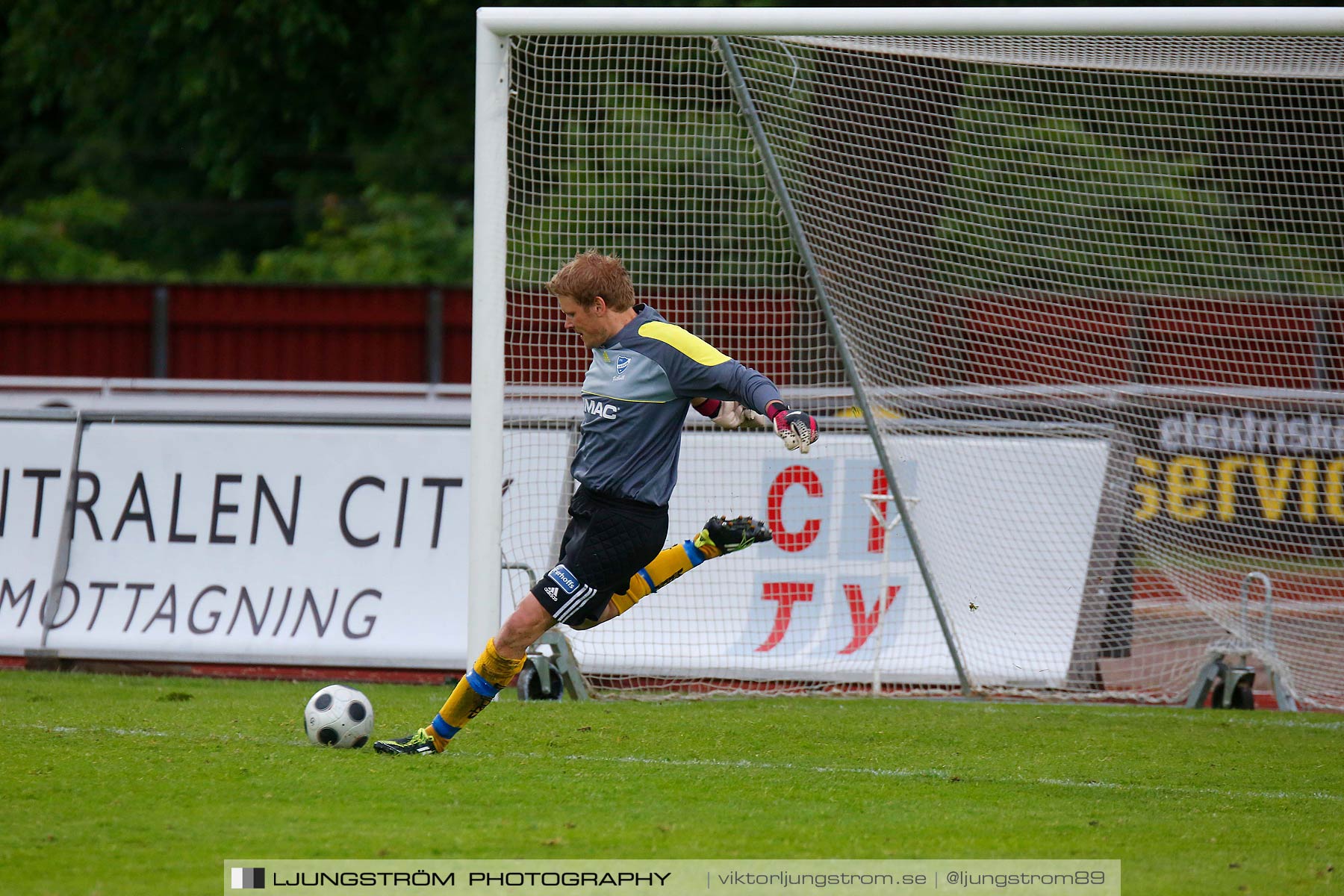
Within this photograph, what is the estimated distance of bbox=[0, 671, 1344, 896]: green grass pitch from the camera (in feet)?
14.8

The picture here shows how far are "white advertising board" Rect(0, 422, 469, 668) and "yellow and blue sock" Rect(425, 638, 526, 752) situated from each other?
2.47m

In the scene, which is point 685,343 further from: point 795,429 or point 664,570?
point 664,570

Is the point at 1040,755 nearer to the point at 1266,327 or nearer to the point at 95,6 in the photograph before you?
the point at 1266,327

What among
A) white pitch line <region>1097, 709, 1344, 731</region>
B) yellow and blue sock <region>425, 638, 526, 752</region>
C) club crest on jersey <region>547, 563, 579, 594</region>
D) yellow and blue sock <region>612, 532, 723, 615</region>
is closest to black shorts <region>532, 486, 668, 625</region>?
club crest on jersey <region>547, 563, 579, 594</region>

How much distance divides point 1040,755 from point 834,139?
159 inches

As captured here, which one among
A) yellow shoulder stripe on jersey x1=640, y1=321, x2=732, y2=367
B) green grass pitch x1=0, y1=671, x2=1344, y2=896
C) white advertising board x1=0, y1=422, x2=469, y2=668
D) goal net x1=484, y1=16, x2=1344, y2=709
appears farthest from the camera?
white advertising board x1=0, y1=422, x2=469, y2=668

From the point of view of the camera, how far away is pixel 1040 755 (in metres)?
6.39

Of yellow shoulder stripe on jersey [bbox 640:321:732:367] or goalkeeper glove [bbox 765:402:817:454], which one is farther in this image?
yellow shoulder stripe on jersey [bbox 640:321:732:367]

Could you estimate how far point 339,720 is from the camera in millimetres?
5918

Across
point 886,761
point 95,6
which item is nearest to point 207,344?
point 95,6

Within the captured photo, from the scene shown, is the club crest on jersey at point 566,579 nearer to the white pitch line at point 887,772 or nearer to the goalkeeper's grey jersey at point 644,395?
the goalkeeper's grey jersey at point 644,395

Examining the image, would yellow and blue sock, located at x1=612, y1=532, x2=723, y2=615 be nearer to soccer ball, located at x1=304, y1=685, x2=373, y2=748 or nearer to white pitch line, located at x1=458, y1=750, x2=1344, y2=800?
white pitch line, located at x1=458, y1=750, x2=1344, y2=800

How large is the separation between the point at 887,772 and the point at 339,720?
2.17m

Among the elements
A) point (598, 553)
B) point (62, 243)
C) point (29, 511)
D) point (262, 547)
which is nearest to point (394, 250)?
point (62, 243)
